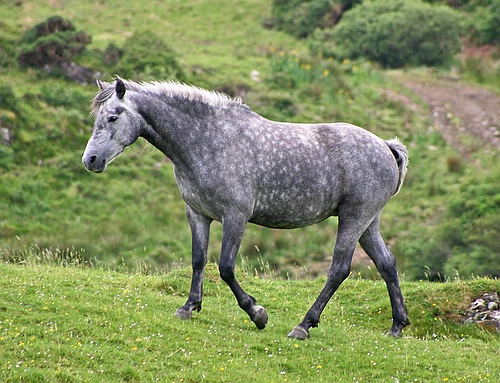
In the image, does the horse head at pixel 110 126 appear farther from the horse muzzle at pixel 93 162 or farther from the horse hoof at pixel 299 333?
the horse hoof at pixel 299 333

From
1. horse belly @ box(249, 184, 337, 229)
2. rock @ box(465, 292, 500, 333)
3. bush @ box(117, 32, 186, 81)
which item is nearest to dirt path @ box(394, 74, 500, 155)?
bush @ box(117, 32, 186, 81)

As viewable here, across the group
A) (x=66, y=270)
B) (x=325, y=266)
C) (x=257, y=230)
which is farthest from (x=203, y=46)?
(x=66, y=270)

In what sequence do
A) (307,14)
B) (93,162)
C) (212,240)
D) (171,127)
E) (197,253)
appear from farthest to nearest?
1. (307,14)
2. (212,240)
3. (197,253)
4. (171,127)
5. (93,162)

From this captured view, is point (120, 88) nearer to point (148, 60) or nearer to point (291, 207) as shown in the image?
point (291, 207)

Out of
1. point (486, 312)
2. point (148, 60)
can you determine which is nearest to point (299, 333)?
point (486, 312)

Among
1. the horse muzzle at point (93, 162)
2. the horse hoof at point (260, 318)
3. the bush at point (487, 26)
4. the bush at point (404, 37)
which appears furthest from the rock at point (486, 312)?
the bush at point (487, 26)

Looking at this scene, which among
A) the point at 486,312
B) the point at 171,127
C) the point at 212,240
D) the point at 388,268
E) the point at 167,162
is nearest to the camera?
the point at 171,127

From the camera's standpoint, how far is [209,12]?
48688 mm

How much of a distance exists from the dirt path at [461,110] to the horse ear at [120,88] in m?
24.3

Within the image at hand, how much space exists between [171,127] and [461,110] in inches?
1122

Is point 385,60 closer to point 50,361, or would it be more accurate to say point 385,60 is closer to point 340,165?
point 340,165

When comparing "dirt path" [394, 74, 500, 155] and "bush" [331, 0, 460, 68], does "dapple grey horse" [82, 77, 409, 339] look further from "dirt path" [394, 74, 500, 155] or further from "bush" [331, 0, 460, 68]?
"bush" [331, 0, 460, 68]

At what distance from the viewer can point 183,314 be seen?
1025 centimetres

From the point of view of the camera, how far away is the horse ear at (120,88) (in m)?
9.27
